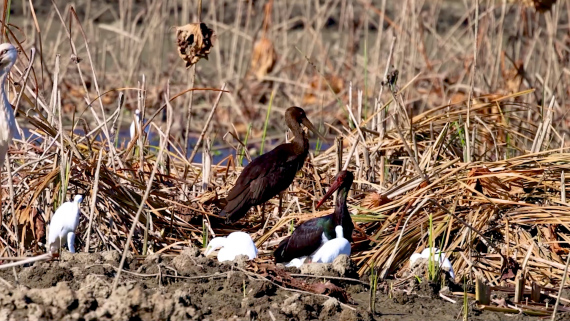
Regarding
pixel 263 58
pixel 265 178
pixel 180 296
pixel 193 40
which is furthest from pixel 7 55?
pixel 263 58

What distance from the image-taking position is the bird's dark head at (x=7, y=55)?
14.3 feet

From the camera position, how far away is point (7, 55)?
14.4 ft

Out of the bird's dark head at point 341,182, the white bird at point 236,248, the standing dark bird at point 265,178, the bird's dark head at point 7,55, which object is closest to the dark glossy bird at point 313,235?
the bird's dark head at point 341,182

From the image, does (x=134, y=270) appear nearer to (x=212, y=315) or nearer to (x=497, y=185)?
(x=212, y=315)

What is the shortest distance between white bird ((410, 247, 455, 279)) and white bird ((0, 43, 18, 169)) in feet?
6.50

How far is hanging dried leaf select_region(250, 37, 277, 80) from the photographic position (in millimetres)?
10180

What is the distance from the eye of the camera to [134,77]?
1000 centimetres

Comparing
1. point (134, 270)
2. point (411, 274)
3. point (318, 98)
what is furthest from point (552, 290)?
point (318, 98)

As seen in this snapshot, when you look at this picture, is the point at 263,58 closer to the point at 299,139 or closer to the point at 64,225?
the point at 299,139

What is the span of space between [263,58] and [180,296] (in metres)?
6.81

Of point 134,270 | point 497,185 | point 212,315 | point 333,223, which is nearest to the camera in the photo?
point 212,315

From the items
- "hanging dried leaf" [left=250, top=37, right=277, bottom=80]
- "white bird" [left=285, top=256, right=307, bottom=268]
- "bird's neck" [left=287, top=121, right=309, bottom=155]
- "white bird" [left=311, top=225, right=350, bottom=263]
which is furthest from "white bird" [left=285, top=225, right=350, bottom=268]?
"hanging dried leaf" [left=250, top=37, right=277, bottom=80]

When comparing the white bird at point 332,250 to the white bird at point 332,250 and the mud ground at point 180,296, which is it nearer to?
the white bird at point 332,250

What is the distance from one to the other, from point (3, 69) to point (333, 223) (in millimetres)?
1813
